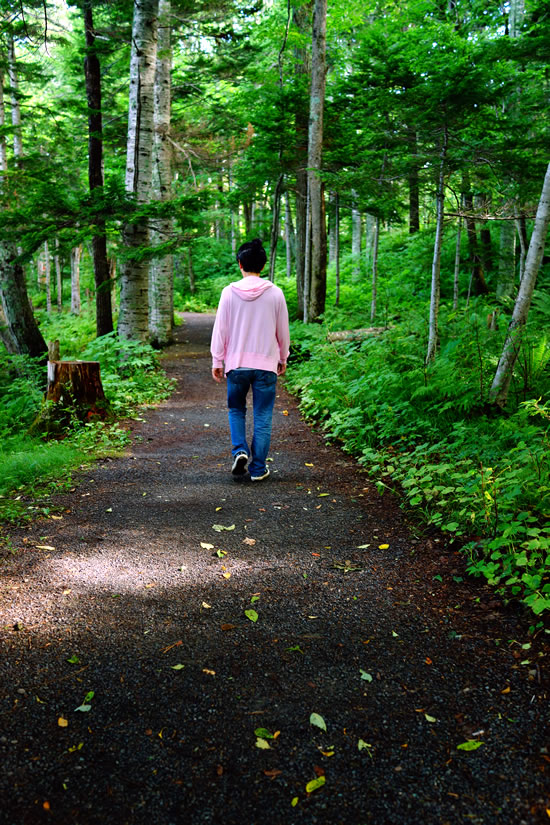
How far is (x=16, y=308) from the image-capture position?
39.0 feet

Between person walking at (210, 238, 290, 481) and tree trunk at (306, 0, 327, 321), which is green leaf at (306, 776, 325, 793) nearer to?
person walking at (210, 238, 290, 481)

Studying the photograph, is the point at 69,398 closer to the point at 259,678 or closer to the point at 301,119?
the point at 259,678

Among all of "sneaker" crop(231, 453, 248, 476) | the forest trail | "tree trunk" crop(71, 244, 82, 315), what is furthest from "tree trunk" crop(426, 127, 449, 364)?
"tree trunk" crop(71, 244, 82, 315)

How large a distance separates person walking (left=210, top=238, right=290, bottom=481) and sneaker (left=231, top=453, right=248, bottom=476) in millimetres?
10

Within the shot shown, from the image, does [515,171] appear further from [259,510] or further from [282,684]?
[282,684]

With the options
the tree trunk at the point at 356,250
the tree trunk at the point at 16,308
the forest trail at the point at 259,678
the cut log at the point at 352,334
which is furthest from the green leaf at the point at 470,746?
the tree trunk at the point at 356,250

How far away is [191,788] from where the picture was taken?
76.0 inches

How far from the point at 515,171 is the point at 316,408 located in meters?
4.68

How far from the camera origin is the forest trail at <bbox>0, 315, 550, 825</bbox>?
190 centimetres

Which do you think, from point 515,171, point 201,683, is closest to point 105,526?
point 201,683

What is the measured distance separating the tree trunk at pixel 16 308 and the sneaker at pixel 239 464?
26.5 feet

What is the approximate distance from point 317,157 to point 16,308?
8405 millimetres

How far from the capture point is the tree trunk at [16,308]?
463 inches

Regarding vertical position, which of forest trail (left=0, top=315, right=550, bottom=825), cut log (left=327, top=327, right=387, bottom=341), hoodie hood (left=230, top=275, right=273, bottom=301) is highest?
hoodie hood (left=230, top=275, right=273, bottom=301)
